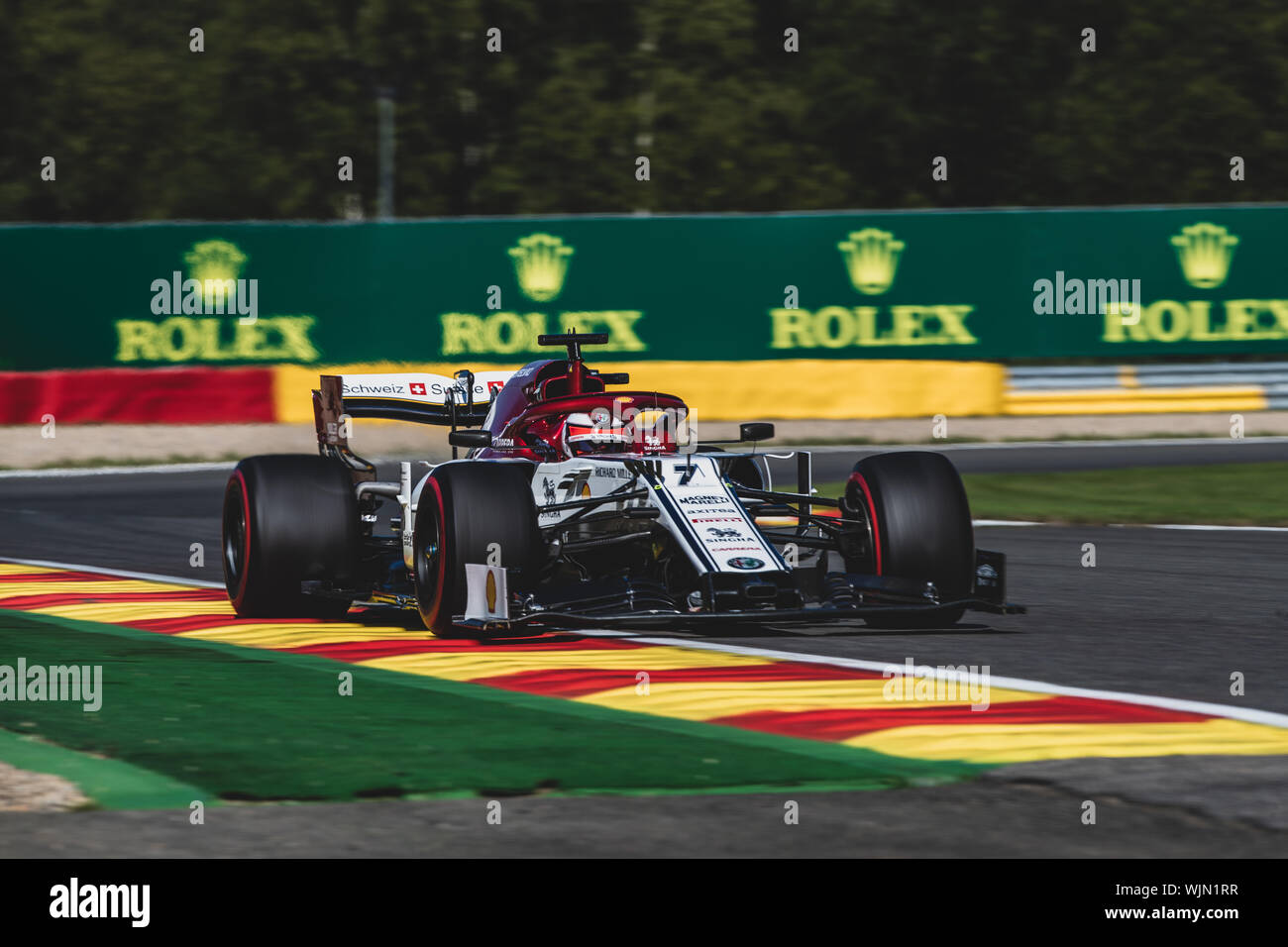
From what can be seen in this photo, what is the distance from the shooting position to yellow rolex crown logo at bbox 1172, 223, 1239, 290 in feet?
85.7

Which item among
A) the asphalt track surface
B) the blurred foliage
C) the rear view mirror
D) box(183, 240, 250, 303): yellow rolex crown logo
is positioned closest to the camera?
the asphalt track surface

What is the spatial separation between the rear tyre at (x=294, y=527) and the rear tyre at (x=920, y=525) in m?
2.60

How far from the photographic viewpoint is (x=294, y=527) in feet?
38.1

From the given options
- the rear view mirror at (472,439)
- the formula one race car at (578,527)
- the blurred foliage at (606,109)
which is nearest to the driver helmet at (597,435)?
the formula one race car at (578,527)

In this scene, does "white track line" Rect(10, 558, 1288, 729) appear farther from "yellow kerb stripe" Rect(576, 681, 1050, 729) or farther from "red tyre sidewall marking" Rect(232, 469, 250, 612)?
"red tyre sidewall marking" Rect(232, 469, 250, 612)

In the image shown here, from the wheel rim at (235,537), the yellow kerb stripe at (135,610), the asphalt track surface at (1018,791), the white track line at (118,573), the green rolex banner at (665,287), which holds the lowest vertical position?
the asphalt track surface at (1018,791)

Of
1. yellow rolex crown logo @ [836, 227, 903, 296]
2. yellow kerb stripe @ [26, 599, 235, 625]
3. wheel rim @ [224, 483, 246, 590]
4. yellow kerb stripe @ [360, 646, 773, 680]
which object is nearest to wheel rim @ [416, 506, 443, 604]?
yellow kerb stripe @ [360, 646, 773, 680]

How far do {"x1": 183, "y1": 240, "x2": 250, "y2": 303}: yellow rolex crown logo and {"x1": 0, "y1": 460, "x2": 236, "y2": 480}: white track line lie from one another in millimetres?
2295

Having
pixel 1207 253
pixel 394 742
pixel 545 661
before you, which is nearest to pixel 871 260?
pixel 1207 253

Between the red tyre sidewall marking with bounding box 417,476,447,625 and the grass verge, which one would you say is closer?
the grass verge

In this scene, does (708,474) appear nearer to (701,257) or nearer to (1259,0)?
(701,257)

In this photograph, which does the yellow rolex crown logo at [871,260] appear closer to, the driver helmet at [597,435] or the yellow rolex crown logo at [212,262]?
the yellow rolex crown logo at [212,262]

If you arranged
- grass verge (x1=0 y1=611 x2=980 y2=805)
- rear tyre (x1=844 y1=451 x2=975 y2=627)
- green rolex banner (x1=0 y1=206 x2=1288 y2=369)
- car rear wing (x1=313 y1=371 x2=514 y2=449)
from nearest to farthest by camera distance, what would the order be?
1. grass verge (x1=0 y1=611 x2=980 y2=805)
2. rear tyre (x1=844 y1=451 x2=975 y2=627)
3. car rear wing (x1=313 y1=371 x2=514 y2=449)
4. green rolex banner (x1=0 y1=206 x2=1288 y2=369)

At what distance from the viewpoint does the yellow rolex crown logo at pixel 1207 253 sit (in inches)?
1028
